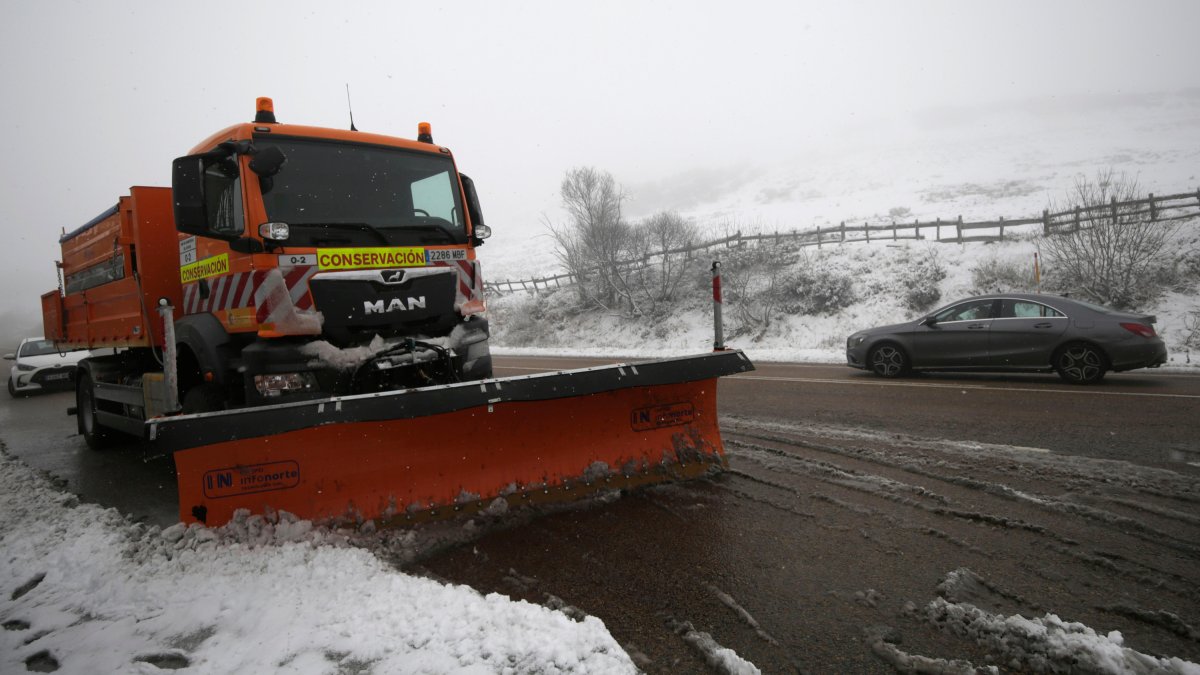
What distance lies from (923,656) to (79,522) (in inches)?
214

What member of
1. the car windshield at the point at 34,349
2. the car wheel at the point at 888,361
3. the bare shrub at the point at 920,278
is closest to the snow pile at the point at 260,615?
the car wheel at the point at 888,361

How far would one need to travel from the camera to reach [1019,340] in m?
9.70

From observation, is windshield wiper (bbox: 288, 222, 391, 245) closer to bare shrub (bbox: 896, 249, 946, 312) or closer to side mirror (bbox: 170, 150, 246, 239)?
side mirror (bbox: 170, 150, 246, 239)

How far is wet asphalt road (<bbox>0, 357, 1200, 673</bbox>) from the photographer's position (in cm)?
259

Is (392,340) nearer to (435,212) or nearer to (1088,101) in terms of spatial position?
(435,212)

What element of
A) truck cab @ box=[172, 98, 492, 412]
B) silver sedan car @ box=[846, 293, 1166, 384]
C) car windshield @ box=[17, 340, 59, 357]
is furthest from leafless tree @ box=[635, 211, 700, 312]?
truck cab @ box=[172, 98, 492, 412]

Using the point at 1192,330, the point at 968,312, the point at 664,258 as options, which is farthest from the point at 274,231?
the point at 664,258

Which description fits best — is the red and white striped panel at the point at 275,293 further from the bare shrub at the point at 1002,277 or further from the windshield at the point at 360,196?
the bare shrub at the point at 1002,277

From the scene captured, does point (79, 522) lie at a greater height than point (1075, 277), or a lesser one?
lesser

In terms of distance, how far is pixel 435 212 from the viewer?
209 inches

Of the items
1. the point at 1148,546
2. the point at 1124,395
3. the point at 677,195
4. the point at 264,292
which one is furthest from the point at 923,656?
the point at 677,195

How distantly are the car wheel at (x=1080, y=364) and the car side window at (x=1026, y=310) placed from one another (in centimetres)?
57

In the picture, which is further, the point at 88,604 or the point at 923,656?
the point at 88,604

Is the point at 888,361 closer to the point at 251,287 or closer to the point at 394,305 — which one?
the point at 394,305
